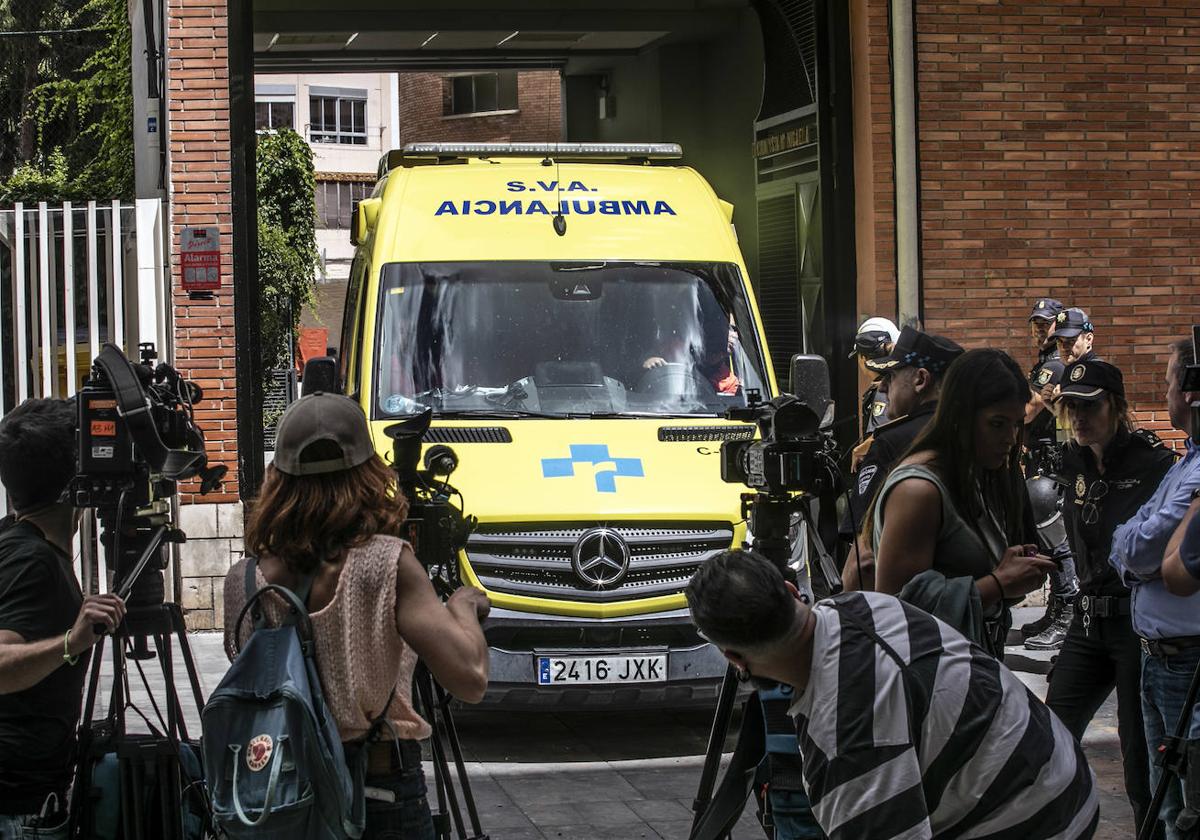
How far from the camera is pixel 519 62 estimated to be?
66.2 ft

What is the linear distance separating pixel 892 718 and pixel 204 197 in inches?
336

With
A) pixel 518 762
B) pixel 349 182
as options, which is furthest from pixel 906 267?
pixel 349 182

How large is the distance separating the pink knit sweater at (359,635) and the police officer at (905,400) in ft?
7.79

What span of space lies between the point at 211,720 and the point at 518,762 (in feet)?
14.1

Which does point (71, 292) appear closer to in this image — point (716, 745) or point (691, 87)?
point (716, 745)

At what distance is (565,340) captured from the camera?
27.6 ft

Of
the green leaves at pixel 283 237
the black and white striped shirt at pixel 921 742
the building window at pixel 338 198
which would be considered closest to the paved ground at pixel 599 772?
the black and white striped shirt at pixel 921 742

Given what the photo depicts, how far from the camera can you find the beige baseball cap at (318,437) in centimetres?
344

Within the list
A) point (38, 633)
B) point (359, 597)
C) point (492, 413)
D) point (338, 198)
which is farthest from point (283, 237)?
point (338, 198)

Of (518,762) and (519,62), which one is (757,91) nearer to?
(519,62)

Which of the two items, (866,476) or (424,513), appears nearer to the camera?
(424,513)

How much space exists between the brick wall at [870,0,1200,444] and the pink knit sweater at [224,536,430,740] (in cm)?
870

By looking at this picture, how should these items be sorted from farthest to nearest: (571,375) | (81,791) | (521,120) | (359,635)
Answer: (521,120) → (571,375) → (81,791) → (359,635)

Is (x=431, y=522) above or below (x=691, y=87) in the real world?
below
